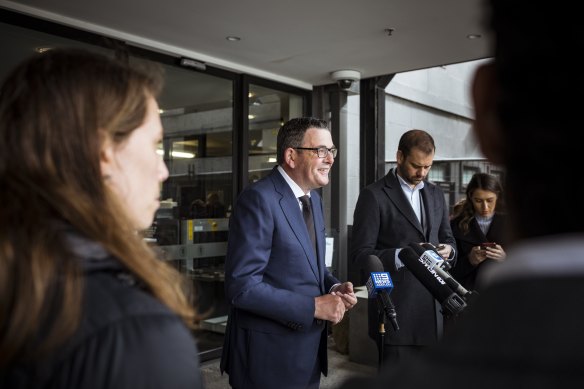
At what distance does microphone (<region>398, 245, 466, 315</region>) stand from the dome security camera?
3.65 m

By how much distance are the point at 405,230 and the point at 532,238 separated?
250cm

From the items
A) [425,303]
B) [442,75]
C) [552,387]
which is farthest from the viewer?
[442,75]

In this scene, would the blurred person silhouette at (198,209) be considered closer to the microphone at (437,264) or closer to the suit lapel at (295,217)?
the suit lapel at (295,217)

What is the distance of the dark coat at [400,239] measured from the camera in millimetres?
2854

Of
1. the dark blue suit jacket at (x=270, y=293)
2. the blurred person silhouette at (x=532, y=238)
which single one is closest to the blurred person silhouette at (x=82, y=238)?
the blurred person silhouette at (x=532, y=238)

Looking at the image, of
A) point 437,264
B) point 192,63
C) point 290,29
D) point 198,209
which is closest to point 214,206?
Answer: point 198,209

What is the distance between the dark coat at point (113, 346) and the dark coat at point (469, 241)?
8.65 ft

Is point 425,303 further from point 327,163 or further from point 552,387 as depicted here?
point 552,387

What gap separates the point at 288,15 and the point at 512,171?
370cm

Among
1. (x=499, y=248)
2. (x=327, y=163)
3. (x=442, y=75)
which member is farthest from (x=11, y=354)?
(x=442, y=75)

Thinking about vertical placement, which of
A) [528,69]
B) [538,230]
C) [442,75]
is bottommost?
[538,230]

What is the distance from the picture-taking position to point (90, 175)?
84 centimetres

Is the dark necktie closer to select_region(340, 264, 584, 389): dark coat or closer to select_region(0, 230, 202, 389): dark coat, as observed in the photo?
select_region(0, 230, 202, 389): dark coat

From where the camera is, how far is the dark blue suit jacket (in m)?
2.15
